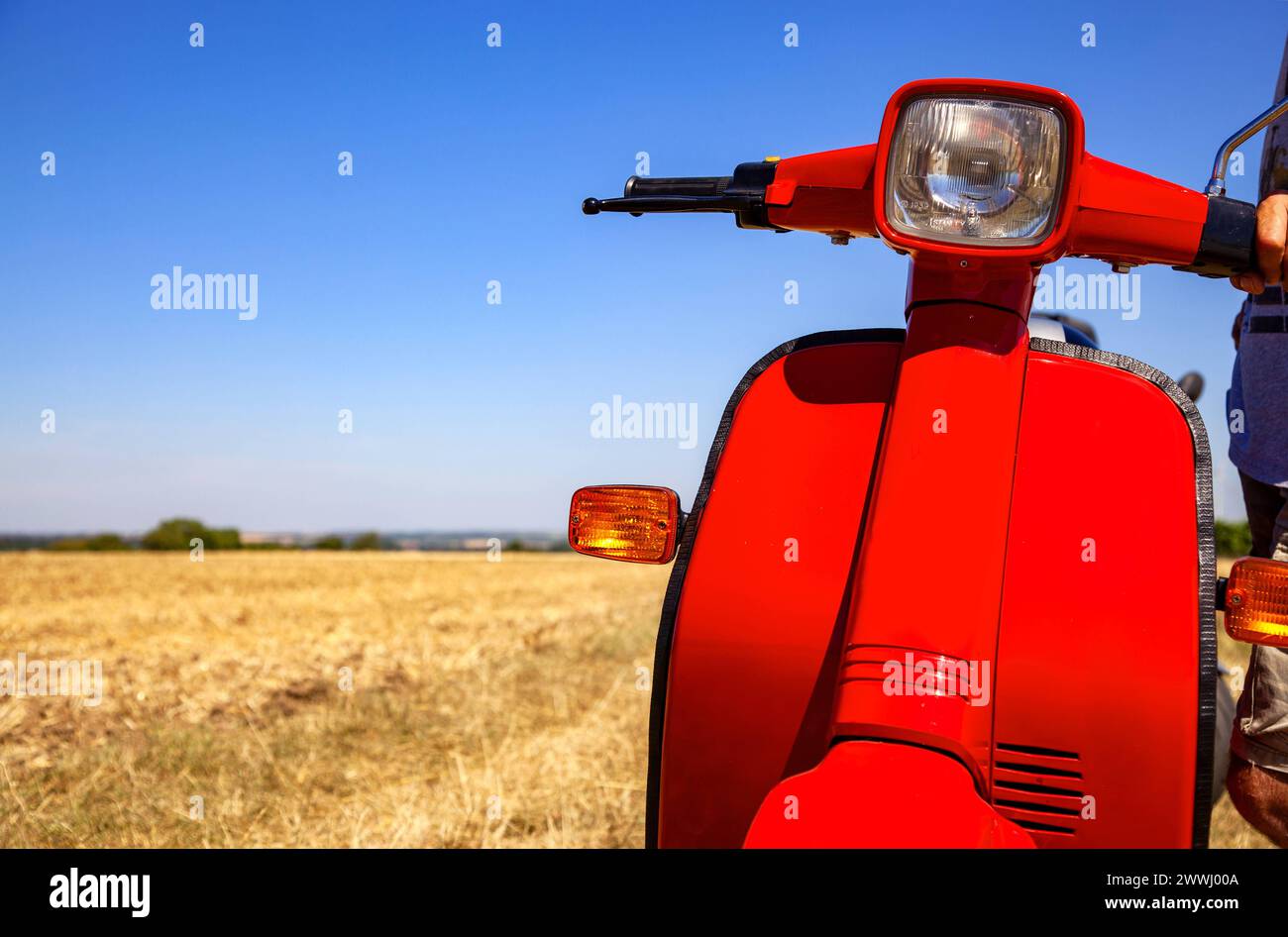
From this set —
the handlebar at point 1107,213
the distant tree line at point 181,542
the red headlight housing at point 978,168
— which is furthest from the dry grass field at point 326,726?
the distant tree line at point 181,542

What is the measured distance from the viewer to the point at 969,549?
1413 mm

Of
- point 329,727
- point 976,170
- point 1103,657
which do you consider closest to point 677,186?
point 976,170

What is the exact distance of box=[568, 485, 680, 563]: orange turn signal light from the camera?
6.01 ft

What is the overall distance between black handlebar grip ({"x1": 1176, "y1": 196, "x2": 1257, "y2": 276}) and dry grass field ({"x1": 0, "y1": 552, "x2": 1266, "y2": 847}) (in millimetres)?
2585

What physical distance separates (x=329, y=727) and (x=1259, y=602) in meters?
4.07

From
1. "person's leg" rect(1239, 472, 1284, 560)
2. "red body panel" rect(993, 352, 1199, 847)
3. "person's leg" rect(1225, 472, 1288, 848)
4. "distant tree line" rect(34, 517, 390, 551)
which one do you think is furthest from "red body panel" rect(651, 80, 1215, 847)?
"distant tree line" rect(34, 517, 390, 551)

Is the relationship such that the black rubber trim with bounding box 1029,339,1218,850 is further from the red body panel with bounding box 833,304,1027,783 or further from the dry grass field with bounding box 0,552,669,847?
the dry grass field with bounding box 0,552,669,847

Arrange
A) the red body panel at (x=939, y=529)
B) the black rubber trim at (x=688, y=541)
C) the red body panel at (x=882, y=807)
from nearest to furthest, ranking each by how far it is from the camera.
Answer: the red body panel at (x=882, y=807) → the red body panel at (x=939, y=529) → the black rubber trim at (x=688, y=541)

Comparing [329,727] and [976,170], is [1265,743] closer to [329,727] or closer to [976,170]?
[976,170]

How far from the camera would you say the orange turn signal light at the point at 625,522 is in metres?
1.83

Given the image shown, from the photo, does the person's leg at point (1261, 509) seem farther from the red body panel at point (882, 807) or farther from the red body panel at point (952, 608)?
the red body panel at point (882, 807)

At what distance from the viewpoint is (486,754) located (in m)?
4.30

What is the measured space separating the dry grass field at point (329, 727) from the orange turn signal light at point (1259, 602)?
2307 mm
